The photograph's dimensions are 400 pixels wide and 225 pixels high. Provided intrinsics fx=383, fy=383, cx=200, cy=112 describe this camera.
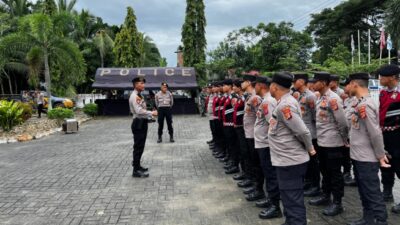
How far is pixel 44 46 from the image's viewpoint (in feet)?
56.9

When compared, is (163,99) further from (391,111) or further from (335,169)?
(391,111)

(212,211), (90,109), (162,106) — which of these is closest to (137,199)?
(212,211)

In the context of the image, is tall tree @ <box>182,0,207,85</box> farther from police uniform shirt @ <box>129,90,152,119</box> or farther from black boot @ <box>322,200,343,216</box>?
black boot @ <box>322,200,343,216</box>

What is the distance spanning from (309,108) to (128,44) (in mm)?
30968

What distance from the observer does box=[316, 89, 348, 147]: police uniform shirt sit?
4.81 m

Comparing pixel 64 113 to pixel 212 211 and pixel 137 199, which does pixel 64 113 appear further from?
pixel 212 211

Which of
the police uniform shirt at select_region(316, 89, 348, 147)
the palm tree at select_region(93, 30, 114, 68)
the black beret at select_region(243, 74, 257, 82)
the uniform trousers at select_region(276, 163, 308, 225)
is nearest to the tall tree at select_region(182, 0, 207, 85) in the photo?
the palm tree at select_region(93, 30, 114, 68)

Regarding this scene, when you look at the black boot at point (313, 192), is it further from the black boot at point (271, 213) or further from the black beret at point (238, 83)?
the black beret at point (238, 83)

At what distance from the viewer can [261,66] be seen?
31.5 meters

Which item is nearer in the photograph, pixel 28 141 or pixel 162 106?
pixel 162 106

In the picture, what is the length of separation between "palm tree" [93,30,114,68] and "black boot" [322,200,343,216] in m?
31.2

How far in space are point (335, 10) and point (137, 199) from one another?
43.1 meters

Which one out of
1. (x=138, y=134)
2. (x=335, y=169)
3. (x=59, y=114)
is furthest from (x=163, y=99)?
(x=335, y=169)

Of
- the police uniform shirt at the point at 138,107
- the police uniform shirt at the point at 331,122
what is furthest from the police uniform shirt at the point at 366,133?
the police uniform shirt at the point at 138,107
